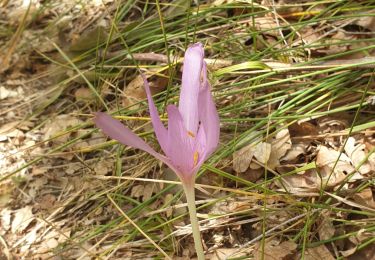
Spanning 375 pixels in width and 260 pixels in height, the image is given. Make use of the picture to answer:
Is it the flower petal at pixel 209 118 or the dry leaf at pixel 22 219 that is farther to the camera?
the dry leaf at pixel 22 219

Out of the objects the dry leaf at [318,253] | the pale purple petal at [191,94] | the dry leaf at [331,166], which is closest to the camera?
the pale purple petal at [191,94]

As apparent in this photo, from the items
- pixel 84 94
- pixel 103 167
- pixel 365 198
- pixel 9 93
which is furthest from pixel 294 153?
pixel 9 93

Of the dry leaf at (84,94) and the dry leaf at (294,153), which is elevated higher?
the dry leaf at (84,94)

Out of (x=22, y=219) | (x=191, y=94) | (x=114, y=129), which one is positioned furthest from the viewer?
(x=22, y=219)

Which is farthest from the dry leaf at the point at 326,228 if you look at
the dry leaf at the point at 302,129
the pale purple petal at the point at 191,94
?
the pale purple petal at the point at 191,94

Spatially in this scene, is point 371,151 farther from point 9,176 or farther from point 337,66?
point 9,176

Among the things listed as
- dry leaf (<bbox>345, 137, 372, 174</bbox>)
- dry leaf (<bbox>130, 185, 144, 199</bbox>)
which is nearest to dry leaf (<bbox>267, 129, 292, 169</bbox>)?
dry leaf (<bbox>345, 137, 372, 174</bbox>)

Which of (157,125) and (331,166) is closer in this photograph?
(157,125)

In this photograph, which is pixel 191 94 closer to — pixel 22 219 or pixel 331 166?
pixel 331 166

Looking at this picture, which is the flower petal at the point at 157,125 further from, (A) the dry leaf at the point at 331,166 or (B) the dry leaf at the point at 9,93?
(B) the dry leaf at the point at 9,93
